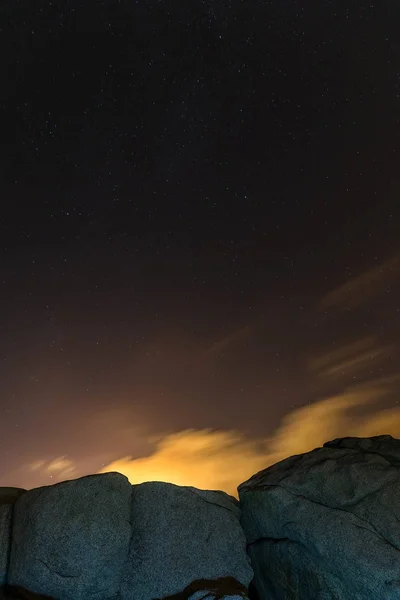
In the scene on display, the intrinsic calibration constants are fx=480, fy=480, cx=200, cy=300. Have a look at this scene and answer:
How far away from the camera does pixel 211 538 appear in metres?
14.0

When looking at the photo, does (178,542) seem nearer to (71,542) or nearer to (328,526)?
(71,542)

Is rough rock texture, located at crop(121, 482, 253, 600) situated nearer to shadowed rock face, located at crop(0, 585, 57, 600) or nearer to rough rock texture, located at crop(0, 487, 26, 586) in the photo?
shadowed rock face, located at crop(0, 585, 57, 600)

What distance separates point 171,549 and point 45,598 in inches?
134

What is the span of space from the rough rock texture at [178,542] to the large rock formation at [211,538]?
0.03 m

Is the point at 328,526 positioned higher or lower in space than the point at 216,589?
higher

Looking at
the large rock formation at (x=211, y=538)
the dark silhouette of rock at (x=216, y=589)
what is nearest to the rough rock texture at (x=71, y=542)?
the large rock formation at (x=211, y=538)

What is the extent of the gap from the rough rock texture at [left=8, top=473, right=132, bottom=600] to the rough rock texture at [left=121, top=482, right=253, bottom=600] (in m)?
0.52

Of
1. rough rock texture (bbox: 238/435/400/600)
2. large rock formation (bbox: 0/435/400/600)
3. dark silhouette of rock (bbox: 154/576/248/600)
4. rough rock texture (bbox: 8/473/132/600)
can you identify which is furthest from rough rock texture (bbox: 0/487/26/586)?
rough rock texture (bbox: 238/435/400/600)

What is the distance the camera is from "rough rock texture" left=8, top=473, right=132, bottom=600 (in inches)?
486

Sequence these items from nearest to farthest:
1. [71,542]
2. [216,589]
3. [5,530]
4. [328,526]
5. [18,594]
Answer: [18,594]
[71,542]
[216,589]
[328,526]
[5,530]

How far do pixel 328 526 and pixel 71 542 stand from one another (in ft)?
22.4

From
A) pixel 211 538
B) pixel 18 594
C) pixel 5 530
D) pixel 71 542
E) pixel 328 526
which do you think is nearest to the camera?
pixel 18 594

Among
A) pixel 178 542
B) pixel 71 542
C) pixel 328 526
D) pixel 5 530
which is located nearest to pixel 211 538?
pixel 178 542

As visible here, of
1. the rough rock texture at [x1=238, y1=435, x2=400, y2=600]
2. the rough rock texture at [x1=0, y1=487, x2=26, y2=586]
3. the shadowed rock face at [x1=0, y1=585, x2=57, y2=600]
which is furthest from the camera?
the rough rock texture at [x1=0, y1=487, x2=26, y2=586]
